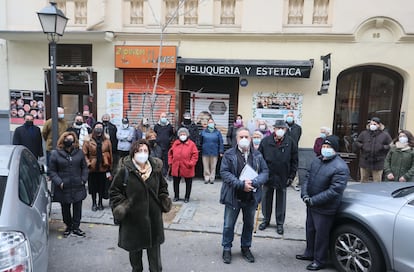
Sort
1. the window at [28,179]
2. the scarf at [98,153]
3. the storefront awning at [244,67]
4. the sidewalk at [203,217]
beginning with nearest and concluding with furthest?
the window at [28,179]
the sidewalk at [203,217]
the scarf at [98,153]
the storefront awning at [244,67]

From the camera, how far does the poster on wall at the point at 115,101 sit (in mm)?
9961

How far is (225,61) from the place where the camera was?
9.09m

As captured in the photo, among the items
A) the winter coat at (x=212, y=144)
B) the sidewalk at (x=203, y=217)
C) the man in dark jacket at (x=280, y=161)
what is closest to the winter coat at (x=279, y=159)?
the man in dark jacket at (x=280, y=161)

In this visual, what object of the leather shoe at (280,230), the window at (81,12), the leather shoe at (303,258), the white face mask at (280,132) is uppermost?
the window at (81,12)

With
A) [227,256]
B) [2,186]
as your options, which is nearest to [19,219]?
[2,186]

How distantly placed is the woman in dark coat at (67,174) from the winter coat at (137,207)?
1.92 m

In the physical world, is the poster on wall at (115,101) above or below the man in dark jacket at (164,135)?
above

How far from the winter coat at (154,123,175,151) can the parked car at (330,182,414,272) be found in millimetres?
5151

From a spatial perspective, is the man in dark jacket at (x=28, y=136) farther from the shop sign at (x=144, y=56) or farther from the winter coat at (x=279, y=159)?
the winter coat at (x=279, y=159)

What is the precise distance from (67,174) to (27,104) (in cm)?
636

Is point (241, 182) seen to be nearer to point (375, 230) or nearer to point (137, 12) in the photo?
point (375, 230)

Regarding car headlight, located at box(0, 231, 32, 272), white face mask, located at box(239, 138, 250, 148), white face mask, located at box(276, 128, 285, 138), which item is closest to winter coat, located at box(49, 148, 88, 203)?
car headlight, located at box(0, 231, 32, 272)

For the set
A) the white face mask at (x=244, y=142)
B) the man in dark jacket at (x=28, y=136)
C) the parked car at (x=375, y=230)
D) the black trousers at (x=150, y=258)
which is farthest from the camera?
the man in dark jacket at (x=28, y=136)

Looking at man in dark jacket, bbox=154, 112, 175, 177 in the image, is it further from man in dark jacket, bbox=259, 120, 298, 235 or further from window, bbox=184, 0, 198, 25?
man in dark jacket, bbox=259, 120, 298, 235
